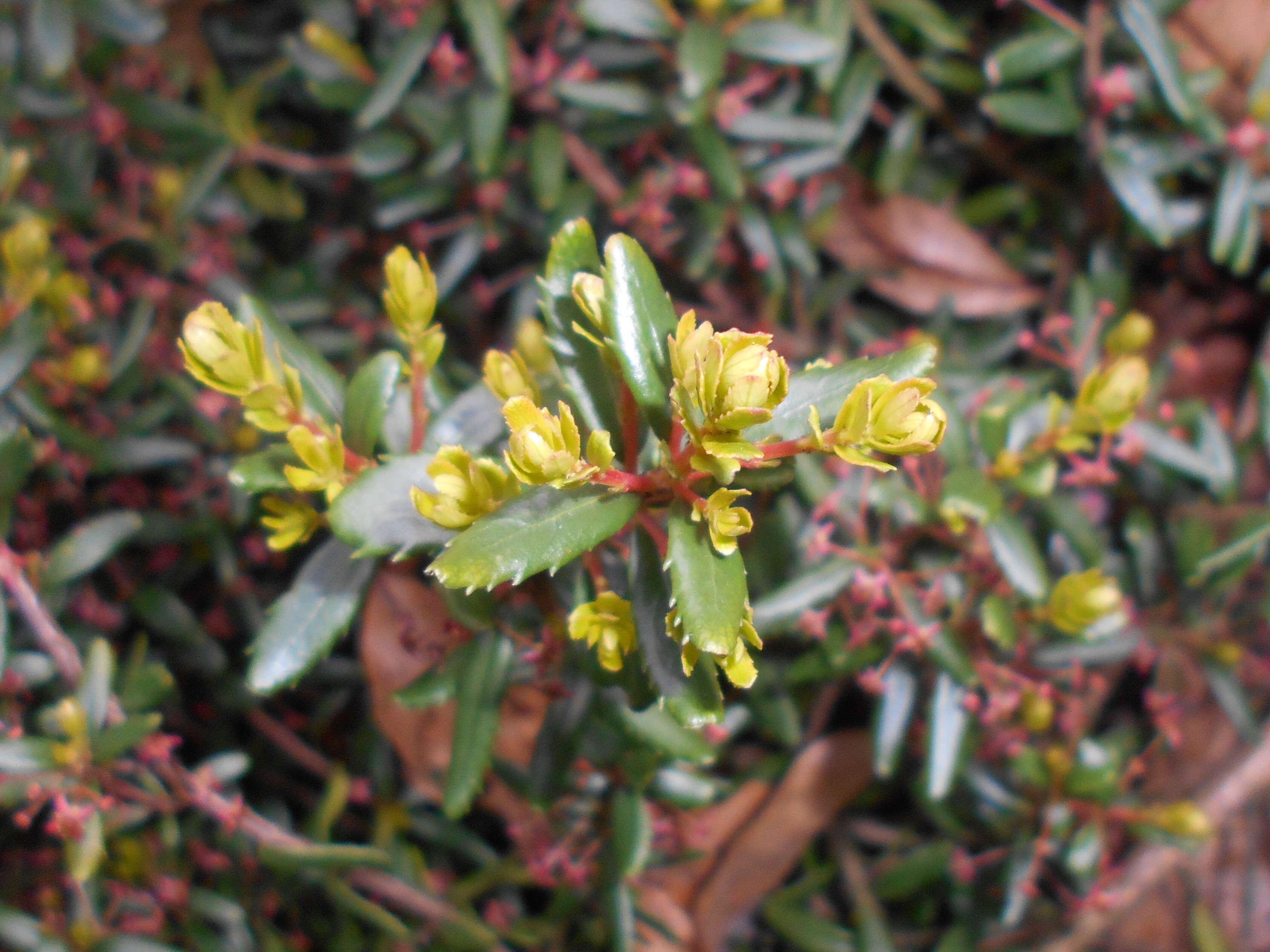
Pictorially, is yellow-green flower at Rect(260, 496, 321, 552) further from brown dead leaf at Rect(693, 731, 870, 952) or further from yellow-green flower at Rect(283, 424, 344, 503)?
brown dead leaf at Rect(693, 731, 870, 952)

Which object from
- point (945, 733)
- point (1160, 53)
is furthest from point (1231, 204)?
point (945, 733)

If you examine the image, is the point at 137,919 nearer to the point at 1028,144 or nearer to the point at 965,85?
the point at 965,85

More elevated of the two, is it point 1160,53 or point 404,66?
point 404,66

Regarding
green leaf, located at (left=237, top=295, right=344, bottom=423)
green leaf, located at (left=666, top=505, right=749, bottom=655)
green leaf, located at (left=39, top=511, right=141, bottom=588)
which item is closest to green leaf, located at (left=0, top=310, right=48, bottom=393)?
green leaf, located at (left=39, top=511, right=141, bottom=588)

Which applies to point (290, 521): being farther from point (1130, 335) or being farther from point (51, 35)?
point (1130, 335)

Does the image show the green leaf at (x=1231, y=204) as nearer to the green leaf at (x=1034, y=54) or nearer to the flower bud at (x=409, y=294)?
the green leaf at (x=1034, y=54)


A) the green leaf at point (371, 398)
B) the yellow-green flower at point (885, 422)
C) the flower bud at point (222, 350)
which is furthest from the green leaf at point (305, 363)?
the yellow-green flower at point (885, 422)

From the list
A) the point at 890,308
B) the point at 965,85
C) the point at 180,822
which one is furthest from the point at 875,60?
the point at 180,822
